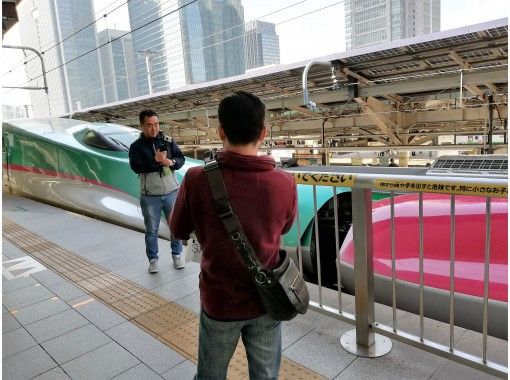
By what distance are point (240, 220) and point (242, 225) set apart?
2cm

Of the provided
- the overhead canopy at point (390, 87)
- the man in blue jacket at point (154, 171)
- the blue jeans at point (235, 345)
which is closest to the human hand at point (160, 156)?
the man in blue jacket at point (154, 171)

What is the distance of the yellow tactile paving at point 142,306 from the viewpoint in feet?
7.01

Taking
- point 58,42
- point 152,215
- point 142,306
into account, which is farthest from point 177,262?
point 58,42

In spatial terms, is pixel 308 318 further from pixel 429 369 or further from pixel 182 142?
pixel 182 142

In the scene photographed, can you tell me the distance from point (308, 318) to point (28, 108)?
2293 cm

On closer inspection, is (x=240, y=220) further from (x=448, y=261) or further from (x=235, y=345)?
(x=448, y=261)

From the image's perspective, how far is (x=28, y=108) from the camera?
20.9 meters

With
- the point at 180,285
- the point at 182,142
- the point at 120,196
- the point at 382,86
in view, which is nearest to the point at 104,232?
the point at 120,196

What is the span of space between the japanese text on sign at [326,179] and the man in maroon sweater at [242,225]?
0.76 metres

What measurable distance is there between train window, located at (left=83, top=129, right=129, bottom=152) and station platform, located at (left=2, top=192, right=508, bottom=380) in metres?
2.39

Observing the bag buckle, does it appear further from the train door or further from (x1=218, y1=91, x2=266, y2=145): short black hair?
the train door

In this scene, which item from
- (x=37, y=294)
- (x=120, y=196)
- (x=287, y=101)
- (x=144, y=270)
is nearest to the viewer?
(x=37, y=294)

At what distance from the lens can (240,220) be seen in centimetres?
122

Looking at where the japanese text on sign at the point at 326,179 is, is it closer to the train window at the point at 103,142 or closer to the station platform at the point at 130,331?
the station platform at the point at 130,331
